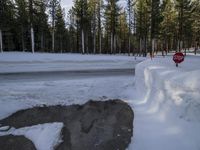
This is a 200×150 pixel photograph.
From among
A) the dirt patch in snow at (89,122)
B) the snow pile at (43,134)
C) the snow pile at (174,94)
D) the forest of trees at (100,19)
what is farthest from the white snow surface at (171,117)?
the forest of trees at (100,19)

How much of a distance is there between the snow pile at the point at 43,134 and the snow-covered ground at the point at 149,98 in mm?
1553

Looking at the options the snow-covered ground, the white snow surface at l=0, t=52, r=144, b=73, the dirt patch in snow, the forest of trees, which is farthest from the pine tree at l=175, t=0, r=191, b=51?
the dirt patch in snow

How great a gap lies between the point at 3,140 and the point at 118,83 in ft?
24.5

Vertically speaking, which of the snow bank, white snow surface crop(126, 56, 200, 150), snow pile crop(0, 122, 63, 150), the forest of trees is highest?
the forest of trees

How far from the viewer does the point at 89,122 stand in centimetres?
705

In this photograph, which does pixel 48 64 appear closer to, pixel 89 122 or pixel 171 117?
pixel 89 122

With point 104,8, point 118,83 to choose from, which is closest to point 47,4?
point 104,8

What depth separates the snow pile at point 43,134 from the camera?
575 cm

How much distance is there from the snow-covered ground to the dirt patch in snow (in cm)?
32

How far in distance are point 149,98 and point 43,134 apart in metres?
3.95

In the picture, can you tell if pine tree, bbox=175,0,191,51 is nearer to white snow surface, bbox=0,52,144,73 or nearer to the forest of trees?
the forest of trees

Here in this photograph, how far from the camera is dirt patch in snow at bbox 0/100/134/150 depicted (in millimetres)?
5719

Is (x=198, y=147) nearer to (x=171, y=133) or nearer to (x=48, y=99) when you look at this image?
(x=171, y=133)

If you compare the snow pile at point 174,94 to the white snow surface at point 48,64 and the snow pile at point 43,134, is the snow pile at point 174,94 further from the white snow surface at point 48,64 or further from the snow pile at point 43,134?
the white snow surface at point 48,64
